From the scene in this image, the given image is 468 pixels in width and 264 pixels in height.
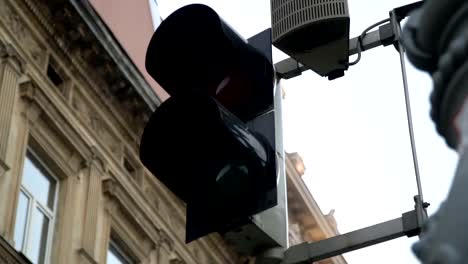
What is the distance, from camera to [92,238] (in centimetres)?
1644

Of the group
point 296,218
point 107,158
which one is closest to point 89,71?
point 107,158

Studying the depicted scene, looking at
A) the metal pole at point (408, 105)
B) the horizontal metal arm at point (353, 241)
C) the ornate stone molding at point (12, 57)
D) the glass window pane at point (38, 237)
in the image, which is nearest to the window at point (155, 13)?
the ornate stone molding at point (12, 57)

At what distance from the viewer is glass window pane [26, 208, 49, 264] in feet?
49.3

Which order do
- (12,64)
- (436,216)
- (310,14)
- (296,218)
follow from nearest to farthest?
(436,216) < (310,14) < (12,64) < (296,218)

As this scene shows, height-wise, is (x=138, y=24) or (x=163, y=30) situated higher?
(x=138, y=24)

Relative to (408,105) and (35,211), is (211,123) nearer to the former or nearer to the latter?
(408,105)

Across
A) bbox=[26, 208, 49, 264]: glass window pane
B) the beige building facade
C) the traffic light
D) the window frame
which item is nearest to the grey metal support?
the traffic light

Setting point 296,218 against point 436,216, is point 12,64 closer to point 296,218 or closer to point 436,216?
point 296,218

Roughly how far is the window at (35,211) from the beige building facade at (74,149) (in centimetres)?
2

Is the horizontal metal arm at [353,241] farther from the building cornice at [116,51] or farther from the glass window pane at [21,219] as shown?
the building cornice at [116,51]

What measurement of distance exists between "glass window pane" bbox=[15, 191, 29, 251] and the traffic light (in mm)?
10614

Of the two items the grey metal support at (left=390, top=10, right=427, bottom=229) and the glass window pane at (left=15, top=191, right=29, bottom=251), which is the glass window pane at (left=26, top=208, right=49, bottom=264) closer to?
the glass window pane at (left=15, top=191, right=29, bottom=251)

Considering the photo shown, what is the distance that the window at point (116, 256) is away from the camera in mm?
17428

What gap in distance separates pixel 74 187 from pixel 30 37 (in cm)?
242
